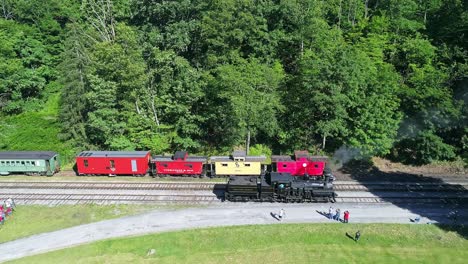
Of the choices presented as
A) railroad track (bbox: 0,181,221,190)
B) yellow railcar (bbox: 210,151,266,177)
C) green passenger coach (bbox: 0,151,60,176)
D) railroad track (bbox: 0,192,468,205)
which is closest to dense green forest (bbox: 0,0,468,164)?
green passenger coach (bbox: 0,151,60,176)

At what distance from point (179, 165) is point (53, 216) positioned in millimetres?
14141

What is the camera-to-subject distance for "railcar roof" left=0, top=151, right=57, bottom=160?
4597 centimetres

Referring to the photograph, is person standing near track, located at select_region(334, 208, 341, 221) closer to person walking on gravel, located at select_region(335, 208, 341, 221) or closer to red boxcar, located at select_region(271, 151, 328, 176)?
person walking on gravel, located at select_region(335, 208, 341, 221)

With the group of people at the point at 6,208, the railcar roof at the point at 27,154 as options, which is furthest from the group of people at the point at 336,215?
the railcar roof at the point at 27,154

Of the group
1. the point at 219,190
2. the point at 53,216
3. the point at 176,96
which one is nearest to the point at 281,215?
the point at 219,190

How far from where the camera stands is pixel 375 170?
4741 cm

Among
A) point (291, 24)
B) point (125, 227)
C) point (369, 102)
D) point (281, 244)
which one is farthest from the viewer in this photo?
point (291, 24)

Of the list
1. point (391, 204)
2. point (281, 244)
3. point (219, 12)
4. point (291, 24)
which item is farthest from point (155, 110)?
point (391, 204)

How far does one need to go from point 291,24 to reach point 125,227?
1431 inches

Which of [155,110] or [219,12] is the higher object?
[219,12]

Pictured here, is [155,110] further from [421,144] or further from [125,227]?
[421,144]

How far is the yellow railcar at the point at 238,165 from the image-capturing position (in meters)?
43.3

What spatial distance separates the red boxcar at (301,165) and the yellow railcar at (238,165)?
191cm

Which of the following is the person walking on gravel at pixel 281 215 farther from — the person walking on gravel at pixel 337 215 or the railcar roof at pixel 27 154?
the railcar roof at pixel 27 154
